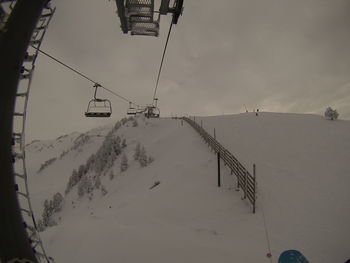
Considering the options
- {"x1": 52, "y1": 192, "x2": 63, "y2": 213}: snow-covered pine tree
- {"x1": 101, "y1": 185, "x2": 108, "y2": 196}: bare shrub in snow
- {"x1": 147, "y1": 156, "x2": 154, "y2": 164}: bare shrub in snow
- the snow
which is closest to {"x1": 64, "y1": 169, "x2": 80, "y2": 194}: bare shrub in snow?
{"x1": 52, "y1": 192, "x2": 63, "y2": 213}: snow-covered pine tree

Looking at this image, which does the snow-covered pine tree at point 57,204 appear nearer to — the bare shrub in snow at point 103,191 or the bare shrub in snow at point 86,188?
the bare shrub in snow at point 86,188

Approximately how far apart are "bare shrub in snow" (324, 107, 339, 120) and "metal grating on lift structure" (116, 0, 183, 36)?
29.0 metres

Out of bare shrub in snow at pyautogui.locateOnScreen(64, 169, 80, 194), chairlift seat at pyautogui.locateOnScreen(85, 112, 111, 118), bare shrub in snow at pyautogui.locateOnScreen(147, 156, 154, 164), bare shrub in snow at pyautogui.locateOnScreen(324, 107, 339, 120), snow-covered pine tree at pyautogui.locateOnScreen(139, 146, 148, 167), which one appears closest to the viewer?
chairlift seat at pyautogui.locateOnScreen(85, 112, 111, 118)

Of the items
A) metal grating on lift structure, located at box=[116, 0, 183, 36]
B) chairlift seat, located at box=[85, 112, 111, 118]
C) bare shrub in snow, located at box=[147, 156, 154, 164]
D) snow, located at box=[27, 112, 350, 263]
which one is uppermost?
metal grating on lift structure, located at box=[116, 0, 183, 36]

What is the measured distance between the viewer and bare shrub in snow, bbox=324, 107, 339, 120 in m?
28.1

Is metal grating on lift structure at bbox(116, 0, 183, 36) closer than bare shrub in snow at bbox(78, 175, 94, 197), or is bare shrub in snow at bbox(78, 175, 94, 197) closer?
metal grating on lift structure at bbox(116, 0, 183, 36)

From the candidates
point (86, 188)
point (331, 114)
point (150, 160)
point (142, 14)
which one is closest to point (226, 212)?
point (142, 14)

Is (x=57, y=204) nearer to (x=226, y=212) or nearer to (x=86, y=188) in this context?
(x=86, y=188)

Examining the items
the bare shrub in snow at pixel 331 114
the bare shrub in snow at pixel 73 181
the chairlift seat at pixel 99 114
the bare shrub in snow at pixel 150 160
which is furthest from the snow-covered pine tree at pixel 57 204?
the bare shrub in snow at pixel 331 114

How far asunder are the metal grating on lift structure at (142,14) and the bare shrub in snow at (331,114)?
95.0 ft

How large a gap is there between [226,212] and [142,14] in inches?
344

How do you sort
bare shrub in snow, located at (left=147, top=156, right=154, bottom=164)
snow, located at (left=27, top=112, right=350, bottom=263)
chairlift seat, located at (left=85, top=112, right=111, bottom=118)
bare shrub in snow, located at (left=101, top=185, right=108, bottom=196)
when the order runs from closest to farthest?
snow, located at (left=27, top=112, right=350, bottom=263), chairlift seat, located at (left=85, top=112, right=111, bottom=118), bare shrub in snow, located at (left=101, top=185, right=108, bottom=196), bare shrub in snow, located at (left=147, top=156, right=154, bottom=164)

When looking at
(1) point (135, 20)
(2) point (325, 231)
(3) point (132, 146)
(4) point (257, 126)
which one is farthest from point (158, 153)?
(1) point (135, 20)

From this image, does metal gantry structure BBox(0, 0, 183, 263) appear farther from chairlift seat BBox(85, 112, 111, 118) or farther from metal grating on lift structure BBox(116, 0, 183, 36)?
chairlift seat BBox(85, 112, 111, 118)
